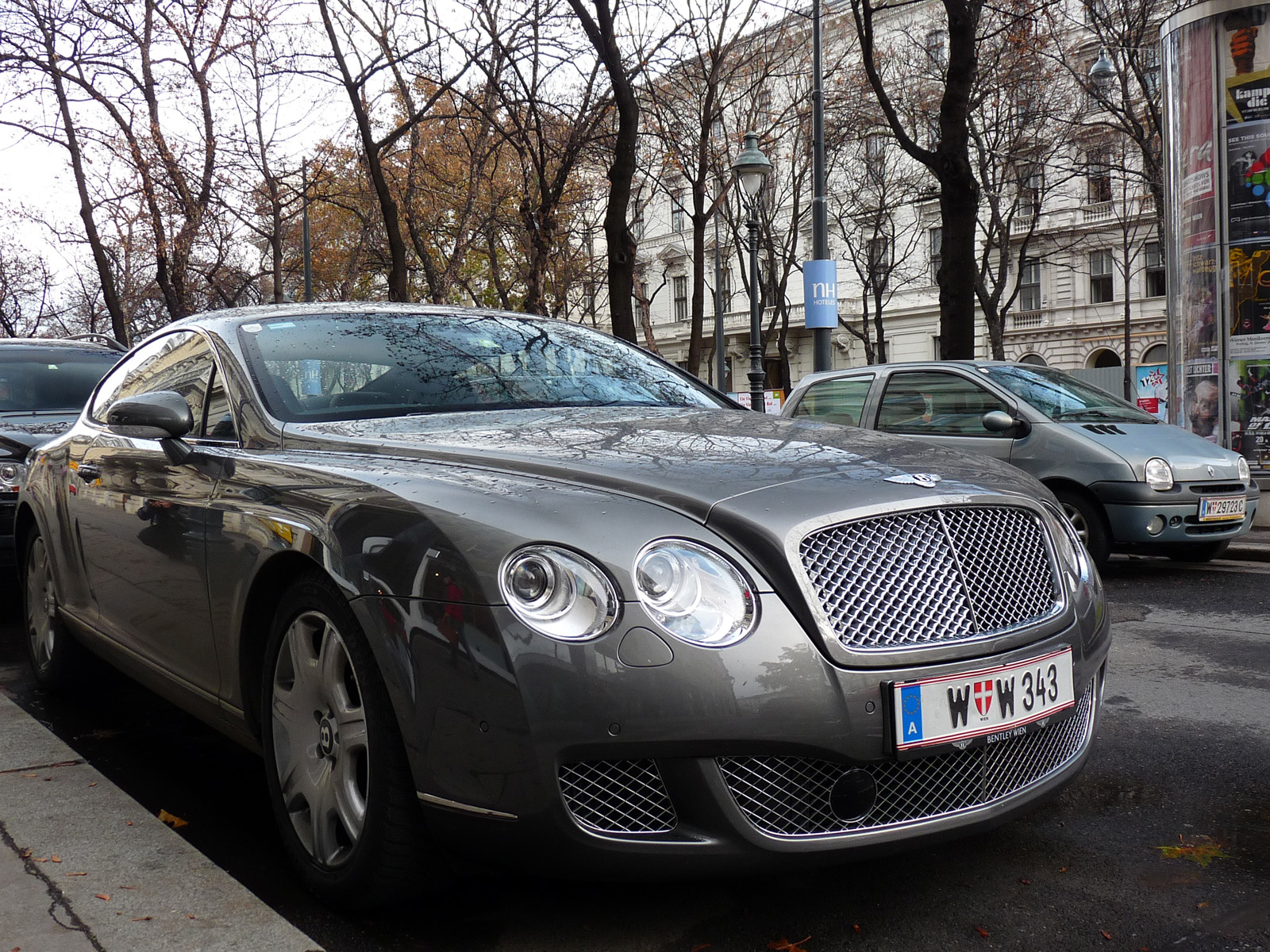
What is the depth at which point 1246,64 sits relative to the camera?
1012 centimetres

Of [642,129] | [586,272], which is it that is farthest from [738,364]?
[642,129]

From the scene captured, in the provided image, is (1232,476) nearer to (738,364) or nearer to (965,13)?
(965,13)

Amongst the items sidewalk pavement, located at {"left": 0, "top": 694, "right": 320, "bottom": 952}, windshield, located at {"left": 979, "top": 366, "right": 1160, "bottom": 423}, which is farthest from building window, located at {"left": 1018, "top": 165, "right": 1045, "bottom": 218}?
sidewalk pavement, located at {"left": 0, "top": 694, "right": 320, "bottom": 952}

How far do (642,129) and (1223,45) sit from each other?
56.6 feet

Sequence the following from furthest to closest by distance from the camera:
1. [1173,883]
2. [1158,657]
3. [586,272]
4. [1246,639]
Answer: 1. [586,272]
2. [1246,639]
3. [1158,657]
4. [1173,883]

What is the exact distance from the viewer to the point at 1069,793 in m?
3.35

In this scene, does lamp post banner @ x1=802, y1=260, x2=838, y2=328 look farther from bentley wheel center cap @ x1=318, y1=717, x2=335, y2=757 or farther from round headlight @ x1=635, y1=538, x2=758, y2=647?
round headlight @ x1=635, y1=538, x2=758, y2=647

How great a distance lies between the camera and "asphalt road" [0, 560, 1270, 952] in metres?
2.47

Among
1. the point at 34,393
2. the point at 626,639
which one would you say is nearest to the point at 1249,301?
the point at 34,393

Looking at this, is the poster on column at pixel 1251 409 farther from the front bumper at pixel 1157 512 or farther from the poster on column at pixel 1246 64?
the front bumper at pixel 1157 512

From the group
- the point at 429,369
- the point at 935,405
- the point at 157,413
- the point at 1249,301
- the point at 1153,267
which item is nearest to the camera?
the point at 157,413

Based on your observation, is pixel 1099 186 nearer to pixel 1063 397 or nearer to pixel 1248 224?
pixel 1248 224

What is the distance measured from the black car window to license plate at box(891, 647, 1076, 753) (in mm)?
2293

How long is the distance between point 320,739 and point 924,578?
1349 millimetres
